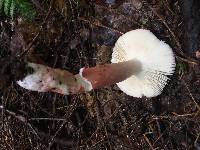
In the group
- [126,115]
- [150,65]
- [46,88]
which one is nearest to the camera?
[46,88]

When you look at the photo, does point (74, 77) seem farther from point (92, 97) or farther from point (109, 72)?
point (92, 97)

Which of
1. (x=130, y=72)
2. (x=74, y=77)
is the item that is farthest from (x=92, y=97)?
(x=74, y=77)

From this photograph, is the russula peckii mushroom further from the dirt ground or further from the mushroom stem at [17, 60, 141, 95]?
the dirt ground

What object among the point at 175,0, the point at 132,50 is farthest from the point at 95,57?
the point at 175,0

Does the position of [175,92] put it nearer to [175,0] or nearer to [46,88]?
[175,0]

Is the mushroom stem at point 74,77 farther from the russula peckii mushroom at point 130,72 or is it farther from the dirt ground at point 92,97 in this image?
the dirt ground at point 92,97

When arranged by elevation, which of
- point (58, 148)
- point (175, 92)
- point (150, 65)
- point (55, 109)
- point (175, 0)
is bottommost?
point (58, 148)
